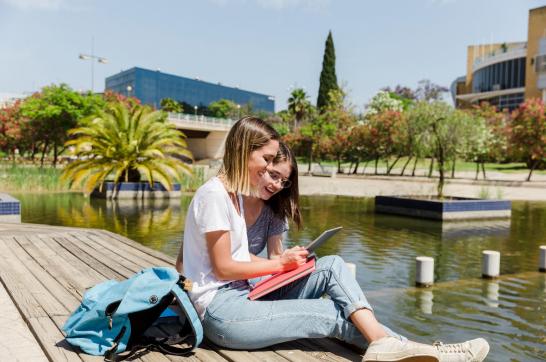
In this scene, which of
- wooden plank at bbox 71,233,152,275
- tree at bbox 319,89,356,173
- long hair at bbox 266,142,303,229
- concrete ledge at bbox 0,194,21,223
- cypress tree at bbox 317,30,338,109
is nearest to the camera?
long hair at bbox 266,142,303,229

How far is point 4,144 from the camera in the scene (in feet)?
140

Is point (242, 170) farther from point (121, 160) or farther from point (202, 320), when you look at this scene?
point (121, 160)

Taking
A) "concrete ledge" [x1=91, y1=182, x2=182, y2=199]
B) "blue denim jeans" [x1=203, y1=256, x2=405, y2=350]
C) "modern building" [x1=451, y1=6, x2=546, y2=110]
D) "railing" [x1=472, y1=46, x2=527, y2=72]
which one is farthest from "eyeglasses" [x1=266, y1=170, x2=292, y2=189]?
"railing" [x1=472, y1=46, x2=527, y2=72]

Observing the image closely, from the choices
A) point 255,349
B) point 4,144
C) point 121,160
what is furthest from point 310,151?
point 255,349

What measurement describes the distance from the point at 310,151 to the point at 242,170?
44.4 m

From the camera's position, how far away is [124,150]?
20.1 meters

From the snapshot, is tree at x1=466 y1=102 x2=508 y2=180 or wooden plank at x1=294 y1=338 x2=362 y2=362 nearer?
wooden plank at x1=294 y1=338 x2=362 y2=362

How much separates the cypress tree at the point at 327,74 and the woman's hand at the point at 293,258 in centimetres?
6013

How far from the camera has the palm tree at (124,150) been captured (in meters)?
19.8

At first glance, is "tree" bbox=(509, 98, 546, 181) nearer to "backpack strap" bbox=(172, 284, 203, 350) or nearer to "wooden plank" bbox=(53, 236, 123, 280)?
"wooden plank" bbox=(53, 236, 123, 280)

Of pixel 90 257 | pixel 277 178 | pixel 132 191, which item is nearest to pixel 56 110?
pixel 132 191

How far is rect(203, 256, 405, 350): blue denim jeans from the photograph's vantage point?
9.15ft

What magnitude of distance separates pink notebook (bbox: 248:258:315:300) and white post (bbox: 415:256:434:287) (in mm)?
5066

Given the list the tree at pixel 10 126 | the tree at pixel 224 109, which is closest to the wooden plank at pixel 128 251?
the tree at pixel 10 126
